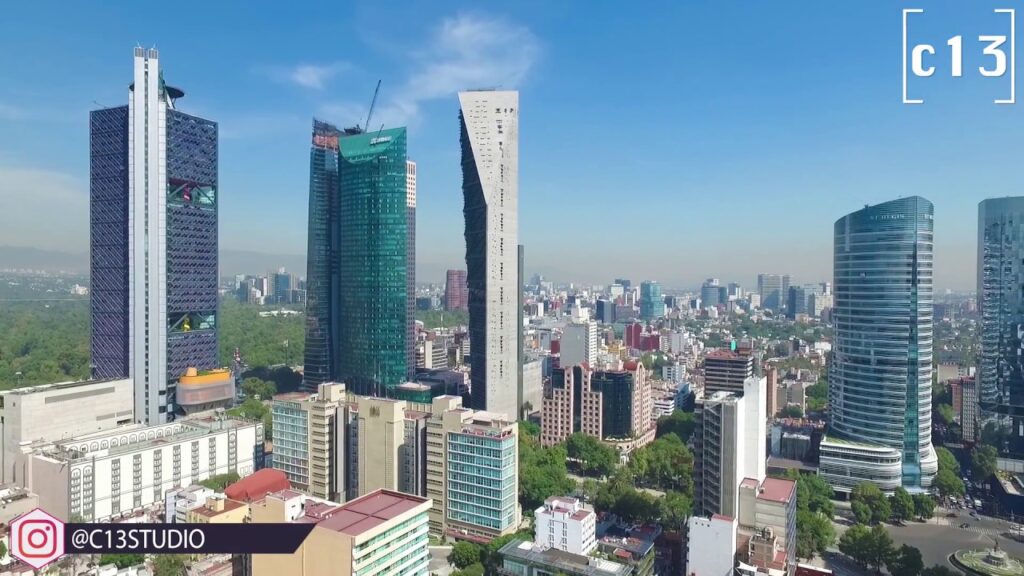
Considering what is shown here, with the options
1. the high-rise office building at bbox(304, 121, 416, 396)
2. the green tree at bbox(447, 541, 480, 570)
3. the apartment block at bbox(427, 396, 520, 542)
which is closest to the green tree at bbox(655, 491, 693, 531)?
the apartment block at bbox(427, 396, 520, 542)

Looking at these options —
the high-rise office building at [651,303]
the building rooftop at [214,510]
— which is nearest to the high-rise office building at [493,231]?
the building rooftop at [214,510]

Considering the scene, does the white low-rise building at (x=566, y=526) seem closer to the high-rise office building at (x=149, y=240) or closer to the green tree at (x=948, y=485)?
the green tree at (x=948, y=485)

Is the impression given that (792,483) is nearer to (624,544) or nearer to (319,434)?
(624,544)

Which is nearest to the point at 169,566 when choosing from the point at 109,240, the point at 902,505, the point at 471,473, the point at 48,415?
the point at 471,473

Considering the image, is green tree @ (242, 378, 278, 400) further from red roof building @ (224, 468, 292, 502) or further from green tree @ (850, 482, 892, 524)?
green tree @ (850, 482, 892, 524)

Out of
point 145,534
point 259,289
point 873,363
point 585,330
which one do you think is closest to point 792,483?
point 873,363

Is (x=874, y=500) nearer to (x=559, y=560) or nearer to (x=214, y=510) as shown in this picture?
(x=559, y=560)

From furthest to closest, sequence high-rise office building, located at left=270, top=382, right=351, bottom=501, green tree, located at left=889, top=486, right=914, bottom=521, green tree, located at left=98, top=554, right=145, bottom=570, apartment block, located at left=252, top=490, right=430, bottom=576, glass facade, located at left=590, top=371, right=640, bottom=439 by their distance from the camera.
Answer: glass facade, located at left=590, top=371, right=640, bottom=439, green tree, located at left=889, top=486, right=914, bottom=521, high-rise office building, located at left=270, top=382, right=351, bottom=501, green tree, located at left=98, top=554, right=145, bottom=570, apartment block, located at left=252, top=490, right=430, bottom=576
